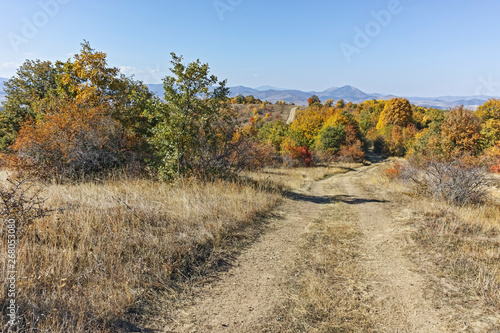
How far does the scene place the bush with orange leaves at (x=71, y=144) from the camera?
9.73 metres

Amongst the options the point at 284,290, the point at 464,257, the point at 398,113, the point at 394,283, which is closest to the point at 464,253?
the point at 464,257

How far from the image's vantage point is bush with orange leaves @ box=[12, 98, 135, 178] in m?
9.73

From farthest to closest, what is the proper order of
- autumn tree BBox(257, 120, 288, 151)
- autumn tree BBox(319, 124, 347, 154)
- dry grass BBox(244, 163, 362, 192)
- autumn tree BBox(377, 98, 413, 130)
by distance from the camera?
1. autumn tree BBox(377, 98, 413, 130)
2. autumn tree BBox(319, 124, 347, 154)
3. autumn tree BBox(257, 120, 288, 151)
4. dry grass BBox(244, 163, 362, 192)

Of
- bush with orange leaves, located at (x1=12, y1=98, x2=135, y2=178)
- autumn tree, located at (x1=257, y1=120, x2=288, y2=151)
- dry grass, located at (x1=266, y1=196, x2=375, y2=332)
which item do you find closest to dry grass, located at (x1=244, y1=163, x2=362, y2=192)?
dry grass, located at (x1=266, y1=196, x2=375, y2=332)

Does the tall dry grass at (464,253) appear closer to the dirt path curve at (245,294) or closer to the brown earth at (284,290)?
the brown earth at (284,290)

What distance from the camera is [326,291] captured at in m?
4.16

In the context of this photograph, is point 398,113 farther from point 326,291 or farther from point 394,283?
point 326,291

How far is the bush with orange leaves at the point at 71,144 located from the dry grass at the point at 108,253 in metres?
3.20

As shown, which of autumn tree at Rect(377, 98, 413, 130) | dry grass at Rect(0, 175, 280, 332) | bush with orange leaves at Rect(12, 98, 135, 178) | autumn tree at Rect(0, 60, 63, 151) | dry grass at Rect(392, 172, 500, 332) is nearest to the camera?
dry grass at Rect(0, 175, 280, 332)

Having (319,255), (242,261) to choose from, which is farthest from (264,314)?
(319,255)

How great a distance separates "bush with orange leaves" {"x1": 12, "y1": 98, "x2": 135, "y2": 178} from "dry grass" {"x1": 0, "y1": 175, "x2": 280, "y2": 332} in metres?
3.20

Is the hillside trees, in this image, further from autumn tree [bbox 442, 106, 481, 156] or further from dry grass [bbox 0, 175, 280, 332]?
autumn tree [bbox 442, 106, 481, 156]

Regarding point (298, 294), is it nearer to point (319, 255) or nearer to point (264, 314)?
point (264, 314)

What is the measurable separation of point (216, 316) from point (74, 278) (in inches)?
86.7
